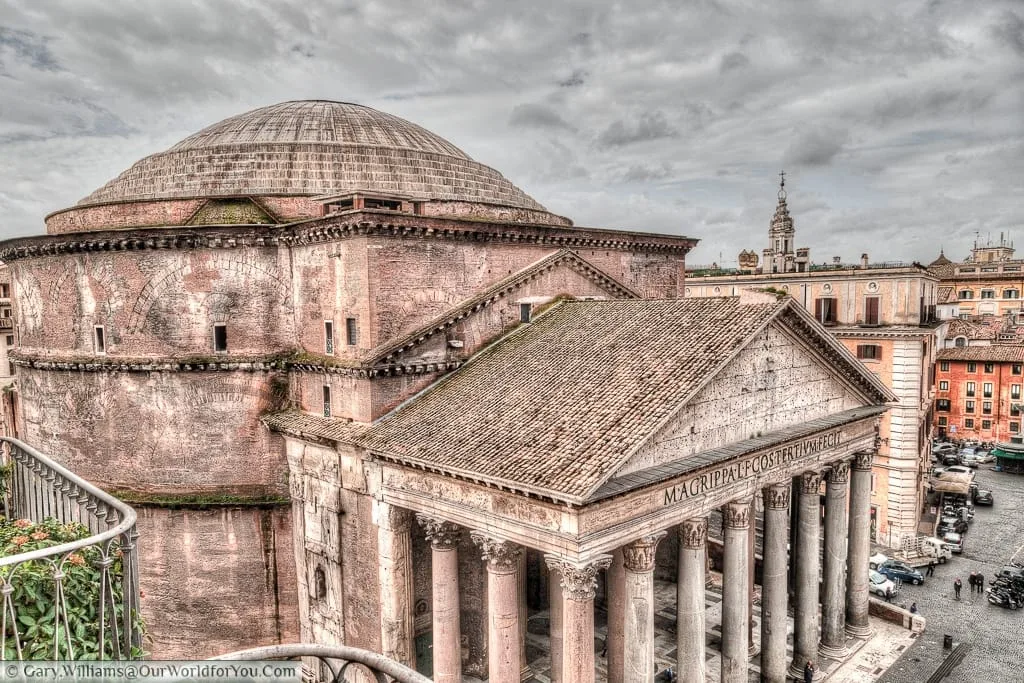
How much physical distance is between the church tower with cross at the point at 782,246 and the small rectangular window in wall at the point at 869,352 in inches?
208

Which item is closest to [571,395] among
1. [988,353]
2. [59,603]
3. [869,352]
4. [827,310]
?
[59,603]

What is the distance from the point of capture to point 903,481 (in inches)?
1332

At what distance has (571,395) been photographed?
15.2 m

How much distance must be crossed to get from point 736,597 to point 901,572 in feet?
61.5

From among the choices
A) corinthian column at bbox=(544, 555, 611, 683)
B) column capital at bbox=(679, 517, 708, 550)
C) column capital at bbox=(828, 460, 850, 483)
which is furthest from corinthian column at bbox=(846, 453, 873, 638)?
corinthian column at bbox=(544, 555, 611, 683)

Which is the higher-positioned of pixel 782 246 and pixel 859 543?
pixel 782 246

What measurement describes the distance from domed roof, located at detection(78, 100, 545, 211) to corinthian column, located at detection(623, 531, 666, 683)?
42.1 feet

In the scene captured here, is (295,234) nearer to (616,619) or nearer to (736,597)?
(616,619)

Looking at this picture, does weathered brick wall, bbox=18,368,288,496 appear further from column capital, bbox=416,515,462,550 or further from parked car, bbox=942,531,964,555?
parked car, bbox=942,531,964,555

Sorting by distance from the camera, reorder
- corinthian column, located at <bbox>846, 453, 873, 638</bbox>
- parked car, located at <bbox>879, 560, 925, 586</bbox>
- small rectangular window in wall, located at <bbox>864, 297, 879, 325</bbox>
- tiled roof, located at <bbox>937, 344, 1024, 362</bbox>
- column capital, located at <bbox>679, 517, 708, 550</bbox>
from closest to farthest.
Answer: column capital, located at <bbox>679, 517, 708, 550</bbox>
corinthian column, located at <bbox>846, 453, 873, 638</bbox>
parked car, located at <bbox>879, 560, 925, 586</bbox>
small rectangular window in wall, located at <bbox>864, 297, 879, 325</bbox>
tiled roof, located at <bbox>937, 344, 1024, 362</bbox>

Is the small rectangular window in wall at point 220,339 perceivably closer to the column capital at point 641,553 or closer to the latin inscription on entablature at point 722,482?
the latin inscription on entablature at point 722,482

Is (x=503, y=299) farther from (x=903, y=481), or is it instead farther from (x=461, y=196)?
(x=903, y=481)

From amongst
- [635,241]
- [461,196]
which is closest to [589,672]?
[635,241]

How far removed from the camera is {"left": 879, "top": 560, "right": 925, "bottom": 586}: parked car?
3042cm
